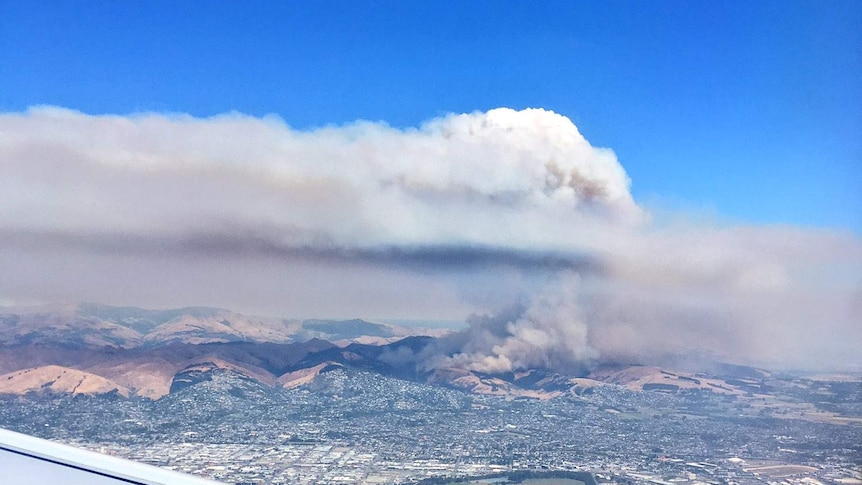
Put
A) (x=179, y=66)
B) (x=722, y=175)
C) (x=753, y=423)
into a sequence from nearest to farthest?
(x=753, y=423) < (x=722, y=175) < (x=179, y=66)

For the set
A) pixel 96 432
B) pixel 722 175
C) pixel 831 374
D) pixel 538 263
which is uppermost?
pixel 722 175

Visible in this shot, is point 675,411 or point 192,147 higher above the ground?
point 192,147

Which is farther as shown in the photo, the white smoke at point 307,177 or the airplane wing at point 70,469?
the white smoke at point 307,177

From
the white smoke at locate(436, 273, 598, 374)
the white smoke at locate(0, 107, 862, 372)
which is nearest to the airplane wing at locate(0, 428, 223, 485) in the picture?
the white smoke at locate(436, 273, 598, 374)

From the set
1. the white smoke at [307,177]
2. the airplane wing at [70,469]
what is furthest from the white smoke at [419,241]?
the airplane wing at [70,469]

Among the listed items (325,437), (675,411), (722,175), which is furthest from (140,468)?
(722,175)

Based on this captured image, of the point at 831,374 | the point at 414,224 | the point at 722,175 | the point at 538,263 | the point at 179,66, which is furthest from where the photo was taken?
the point at 179,66

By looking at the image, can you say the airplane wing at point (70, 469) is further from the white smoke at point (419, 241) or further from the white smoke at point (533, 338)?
the white smoke at point (419, 241)

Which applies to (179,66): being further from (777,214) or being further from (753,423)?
(753,423)

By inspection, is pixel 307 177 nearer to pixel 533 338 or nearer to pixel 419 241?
pixel 419 241
